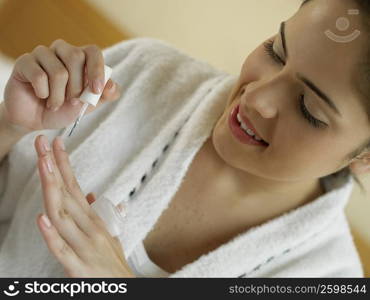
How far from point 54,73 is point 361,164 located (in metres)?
0.42

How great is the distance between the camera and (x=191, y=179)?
753 mm

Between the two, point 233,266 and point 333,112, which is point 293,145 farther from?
point 233,266

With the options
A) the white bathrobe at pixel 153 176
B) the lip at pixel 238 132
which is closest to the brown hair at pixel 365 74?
the lip at pixel 238 132

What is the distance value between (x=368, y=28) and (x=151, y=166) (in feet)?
1.23

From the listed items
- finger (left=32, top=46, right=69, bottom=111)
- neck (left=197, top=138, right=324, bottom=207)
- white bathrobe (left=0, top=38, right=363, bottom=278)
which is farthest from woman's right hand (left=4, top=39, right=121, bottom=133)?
neck (left=197, top=138, right=324, bottom=207)

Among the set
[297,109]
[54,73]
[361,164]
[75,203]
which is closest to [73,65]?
[54,73]

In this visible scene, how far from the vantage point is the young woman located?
508mm

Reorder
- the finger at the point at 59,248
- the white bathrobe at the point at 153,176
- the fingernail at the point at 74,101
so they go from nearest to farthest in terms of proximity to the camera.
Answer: the finger at the point at 59,248 < the fingernail at the point at 74,101 < the white bathrobe at the point at 153,176

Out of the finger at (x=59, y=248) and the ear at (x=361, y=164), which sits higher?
the ear at (x=361, y=164)

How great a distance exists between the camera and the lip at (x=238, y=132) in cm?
63

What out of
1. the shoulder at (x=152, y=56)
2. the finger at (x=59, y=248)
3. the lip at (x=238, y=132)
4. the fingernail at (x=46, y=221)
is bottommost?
the finger at (x=59, y=248)

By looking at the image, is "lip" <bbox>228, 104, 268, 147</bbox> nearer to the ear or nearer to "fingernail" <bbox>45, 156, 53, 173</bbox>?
the ear

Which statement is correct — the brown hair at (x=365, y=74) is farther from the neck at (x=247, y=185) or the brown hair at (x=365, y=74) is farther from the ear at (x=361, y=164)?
the neck at (x=247, y=185)

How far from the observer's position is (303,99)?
54 cm
